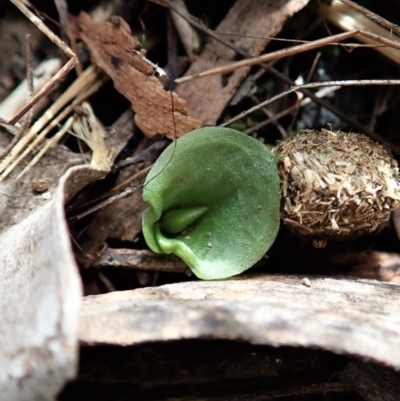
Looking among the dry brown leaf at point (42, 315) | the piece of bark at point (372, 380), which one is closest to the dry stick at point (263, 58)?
the dry brown leaf at point (42, 315)

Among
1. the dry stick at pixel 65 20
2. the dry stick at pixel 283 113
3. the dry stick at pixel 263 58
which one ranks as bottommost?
the dry stick at pixel 283 113

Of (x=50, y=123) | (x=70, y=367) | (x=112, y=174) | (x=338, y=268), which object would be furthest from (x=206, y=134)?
(x=70, y=367)

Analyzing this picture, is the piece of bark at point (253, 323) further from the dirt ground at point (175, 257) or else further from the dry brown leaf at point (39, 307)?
the dry brown leaf at point (39, 307)

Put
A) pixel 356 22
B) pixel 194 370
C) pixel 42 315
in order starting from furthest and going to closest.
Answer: pixel 356 22 → pixel 194 370 → pixel 42 315

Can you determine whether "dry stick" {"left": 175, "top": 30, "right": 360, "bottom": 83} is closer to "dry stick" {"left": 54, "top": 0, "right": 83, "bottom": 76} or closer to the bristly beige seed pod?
the bristly beige seed pod

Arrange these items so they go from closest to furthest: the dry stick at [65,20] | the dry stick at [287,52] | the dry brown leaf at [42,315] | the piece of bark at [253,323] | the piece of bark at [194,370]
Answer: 1. the dry brown leaf at [42,315]
2. the piece of bark at [253,323]
3. the piece of bark at [194,370]
4. the dry stick at [287,52]
5. the dry stick at [65,20]

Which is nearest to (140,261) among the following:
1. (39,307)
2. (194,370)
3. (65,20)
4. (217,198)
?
(217,198)

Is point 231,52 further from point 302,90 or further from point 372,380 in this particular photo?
point 372,380
